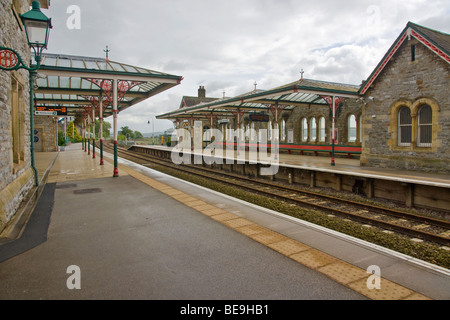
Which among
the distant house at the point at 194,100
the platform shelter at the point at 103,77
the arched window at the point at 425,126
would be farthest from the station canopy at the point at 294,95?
the distant house at the point at 194,100

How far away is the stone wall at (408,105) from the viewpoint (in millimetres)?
12016

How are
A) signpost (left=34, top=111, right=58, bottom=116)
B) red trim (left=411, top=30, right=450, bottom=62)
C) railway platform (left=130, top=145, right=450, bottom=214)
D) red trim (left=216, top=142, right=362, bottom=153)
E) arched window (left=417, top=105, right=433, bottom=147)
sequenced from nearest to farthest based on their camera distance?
1. railway platform (left=130, top=145, right=450, bottom=214)
2. red trim (left=411, top=30, right=450, bottom=62)
3. arched window (left=417, top=105, right=433, bottom=147)
4. signpost (left=34, top=111, right=58, bottom=116)
5. red trim (left=216, top=142, right=362, bottom=153)

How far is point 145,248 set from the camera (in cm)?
440

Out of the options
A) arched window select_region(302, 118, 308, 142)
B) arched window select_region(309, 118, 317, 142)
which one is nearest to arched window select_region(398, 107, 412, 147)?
arched window select_region(309, 118, 317, 142)

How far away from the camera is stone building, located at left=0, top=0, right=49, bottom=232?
563cm

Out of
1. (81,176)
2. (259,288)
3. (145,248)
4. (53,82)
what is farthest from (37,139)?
(259,288)

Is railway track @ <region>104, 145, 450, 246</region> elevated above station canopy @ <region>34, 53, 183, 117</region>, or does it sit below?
below

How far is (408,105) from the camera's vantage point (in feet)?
43.7

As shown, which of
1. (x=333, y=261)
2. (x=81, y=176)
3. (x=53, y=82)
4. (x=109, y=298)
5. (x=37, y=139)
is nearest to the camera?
(x=109, y=298)

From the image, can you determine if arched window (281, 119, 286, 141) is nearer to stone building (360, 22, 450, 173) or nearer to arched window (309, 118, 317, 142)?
arched window (309, 118, 317, 142)

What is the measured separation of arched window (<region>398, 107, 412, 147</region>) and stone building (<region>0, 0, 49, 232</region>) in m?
14.8
